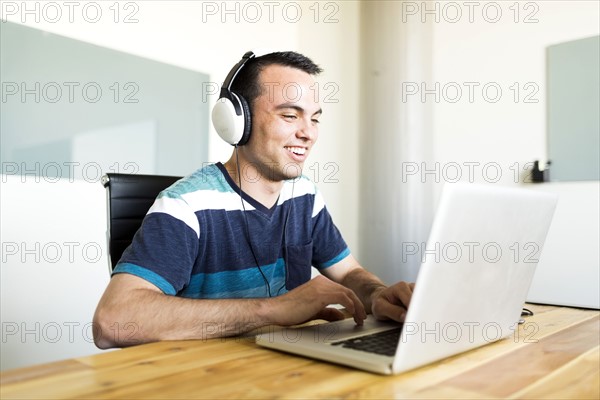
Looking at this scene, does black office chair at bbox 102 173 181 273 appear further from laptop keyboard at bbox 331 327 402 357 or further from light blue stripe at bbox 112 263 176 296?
laptop keyboard at bbox 331 327 402 357

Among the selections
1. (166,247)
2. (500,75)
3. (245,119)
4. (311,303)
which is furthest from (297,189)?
(500,75)

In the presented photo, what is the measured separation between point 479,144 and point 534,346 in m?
2.37

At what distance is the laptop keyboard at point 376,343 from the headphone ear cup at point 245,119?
0.70 meters

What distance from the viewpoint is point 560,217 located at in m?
2.67

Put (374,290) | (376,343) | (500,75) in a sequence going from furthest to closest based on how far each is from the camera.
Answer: (500,75)
(374,290)
(376,343)

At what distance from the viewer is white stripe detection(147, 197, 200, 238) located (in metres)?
1.09

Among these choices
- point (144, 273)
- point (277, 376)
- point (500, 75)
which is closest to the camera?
point (277, 376)

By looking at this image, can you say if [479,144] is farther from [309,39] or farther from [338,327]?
[338,327]

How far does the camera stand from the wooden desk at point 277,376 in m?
0.57

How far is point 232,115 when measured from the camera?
1.29m

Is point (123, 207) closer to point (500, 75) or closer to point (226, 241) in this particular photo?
point (226, 241)

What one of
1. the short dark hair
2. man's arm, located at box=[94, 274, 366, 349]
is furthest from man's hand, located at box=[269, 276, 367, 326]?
the short dark hair

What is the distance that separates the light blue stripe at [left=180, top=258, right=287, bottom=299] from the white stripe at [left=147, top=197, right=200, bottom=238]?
0.13 m

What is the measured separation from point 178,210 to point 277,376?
58cm
